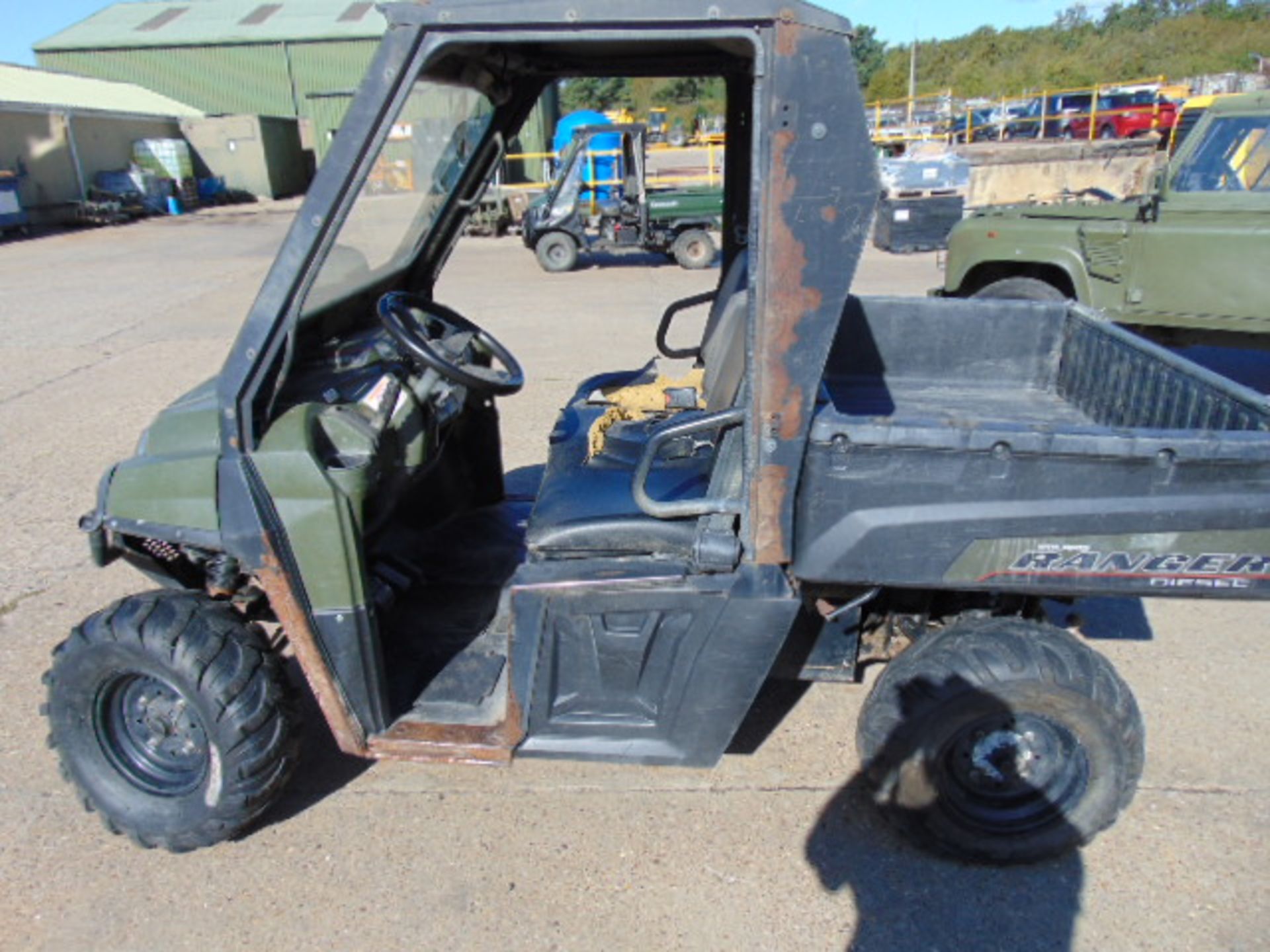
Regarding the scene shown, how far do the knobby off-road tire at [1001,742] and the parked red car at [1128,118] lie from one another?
2211cm

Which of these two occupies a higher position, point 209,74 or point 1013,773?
point 209,74

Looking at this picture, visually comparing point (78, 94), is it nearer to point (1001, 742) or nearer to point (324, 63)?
point (324, 63)

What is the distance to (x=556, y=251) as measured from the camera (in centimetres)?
1402

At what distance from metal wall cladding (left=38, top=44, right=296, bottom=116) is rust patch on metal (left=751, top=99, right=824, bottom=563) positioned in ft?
117

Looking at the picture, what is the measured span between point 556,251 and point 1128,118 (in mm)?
16546

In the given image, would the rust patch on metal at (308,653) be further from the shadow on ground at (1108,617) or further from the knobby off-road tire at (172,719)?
the shadow on ground at (1108,617)

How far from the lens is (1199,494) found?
2225 millimetres

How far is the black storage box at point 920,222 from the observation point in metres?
14.2

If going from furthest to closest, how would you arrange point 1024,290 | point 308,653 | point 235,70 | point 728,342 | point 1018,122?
point 235,70 < point 1018,122 < point 1024,290 < point 728,342 < point 308,653

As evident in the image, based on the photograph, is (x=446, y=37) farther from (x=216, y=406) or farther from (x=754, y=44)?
(x=216, y=406)

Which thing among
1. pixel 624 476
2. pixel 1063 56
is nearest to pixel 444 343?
pixel 624 476

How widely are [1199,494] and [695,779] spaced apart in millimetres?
1693

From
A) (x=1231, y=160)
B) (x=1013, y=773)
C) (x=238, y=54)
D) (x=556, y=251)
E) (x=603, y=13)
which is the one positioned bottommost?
(x=1013, y=773)

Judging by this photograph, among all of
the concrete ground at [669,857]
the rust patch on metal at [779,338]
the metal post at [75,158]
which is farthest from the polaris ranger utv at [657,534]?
→ the metal post at [75,158]
